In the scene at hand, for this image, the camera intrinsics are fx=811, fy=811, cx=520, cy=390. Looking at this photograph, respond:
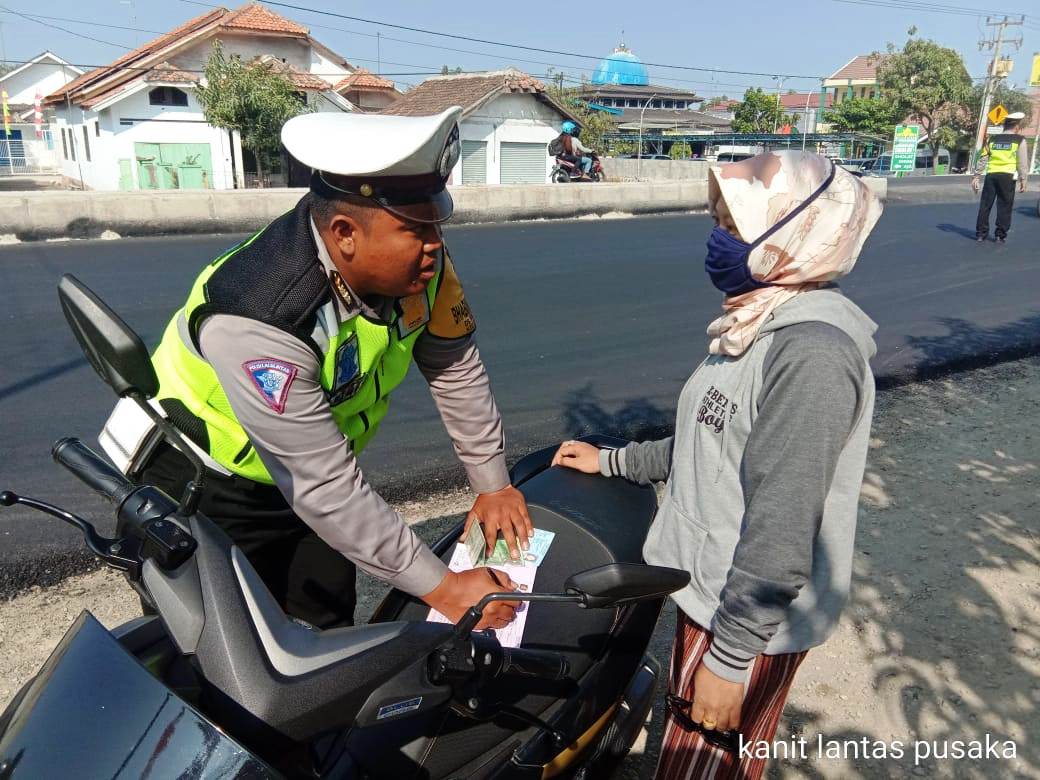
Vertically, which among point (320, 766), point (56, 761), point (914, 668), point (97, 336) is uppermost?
point (97, 336)

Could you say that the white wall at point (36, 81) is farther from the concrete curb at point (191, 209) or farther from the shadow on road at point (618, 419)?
the shadow on road at point (618, 419)

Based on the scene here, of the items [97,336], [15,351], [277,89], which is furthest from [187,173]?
[97,336]

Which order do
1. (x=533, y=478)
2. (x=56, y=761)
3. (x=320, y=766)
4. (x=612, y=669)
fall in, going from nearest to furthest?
(x=56, y=761)
(x=320, y=766)
(x=612, y=669)
(x=533, y=478)

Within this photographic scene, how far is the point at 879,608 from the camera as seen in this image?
329cm

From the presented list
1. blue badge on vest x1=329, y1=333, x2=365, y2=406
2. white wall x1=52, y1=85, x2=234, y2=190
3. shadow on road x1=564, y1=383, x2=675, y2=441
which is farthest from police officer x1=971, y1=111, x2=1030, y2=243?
white wall x1=52, y1=85, x2=234, y2=190

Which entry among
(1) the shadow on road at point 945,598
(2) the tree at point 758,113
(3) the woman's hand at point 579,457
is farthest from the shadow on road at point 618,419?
(2) the tree at point 758,113

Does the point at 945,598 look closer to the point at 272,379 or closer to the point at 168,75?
the point at 272,379

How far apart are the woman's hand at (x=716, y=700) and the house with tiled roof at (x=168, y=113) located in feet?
87.4

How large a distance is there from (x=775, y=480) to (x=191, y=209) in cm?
1141

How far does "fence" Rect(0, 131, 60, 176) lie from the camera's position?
1713 inches

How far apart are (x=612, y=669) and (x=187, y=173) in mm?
29142

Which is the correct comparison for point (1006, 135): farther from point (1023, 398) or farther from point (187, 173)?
point (187, 173)

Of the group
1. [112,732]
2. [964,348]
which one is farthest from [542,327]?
[112,732]

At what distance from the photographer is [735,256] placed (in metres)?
1.64
